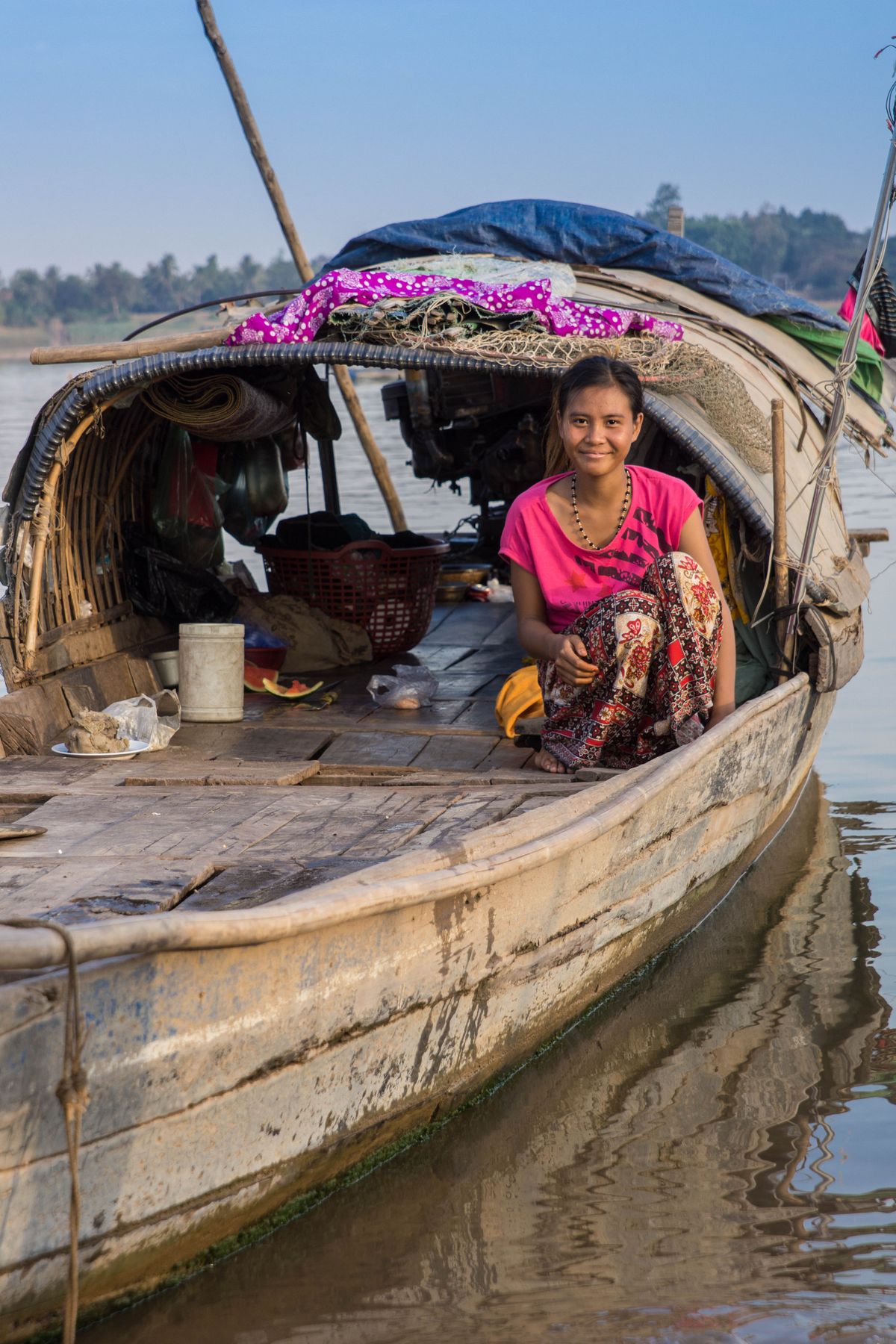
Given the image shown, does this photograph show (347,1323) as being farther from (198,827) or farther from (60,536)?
(60,536)

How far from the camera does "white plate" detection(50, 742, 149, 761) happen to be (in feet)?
13.4

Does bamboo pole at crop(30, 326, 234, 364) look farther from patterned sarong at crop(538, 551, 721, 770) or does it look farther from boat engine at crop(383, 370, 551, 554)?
boat engine at crop(383, 370, 551, 554)

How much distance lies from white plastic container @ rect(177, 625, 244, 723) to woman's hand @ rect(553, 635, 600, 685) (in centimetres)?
137

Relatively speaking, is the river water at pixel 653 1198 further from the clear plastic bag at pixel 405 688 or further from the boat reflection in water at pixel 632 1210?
the clear plastic bag at pixel 405 688

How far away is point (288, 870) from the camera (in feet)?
9.59

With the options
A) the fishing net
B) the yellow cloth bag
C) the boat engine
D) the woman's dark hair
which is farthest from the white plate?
the boat engine

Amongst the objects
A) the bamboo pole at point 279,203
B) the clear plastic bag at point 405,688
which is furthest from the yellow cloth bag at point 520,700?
the bamboo pole at point 279,203

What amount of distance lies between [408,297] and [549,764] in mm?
1607

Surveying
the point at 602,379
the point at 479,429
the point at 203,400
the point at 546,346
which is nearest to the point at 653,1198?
the point at 602,379

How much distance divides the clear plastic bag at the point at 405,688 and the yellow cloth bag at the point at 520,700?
0.50 metres

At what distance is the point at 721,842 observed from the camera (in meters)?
4.21

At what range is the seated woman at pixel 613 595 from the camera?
11.9 ft

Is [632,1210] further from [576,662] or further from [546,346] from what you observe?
[546,346]

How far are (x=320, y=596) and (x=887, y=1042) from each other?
9.74ft
